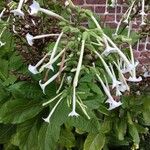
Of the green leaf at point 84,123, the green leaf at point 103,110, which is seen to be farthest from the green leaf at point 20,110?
the green leaf at point 103,110

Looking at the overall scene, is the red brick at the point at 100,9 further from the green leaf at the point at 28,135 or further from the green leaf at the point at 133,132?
the green leaf at the point at 28,135

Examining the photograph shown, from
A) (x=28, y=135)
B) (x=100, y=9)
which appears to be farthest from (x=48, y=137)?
(x=100, y=9)

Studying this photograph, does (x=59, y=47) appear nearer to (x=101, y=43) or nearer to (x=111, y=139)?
(x=101, y=43)

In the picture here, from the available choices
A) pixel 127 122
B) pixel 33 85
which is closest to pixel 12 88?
pixel 33 85

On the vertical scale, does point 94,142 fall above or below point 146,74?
below

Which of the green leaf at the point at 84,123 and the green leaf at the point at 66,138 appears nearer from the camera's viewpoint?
the green leaf at the point at 84,123

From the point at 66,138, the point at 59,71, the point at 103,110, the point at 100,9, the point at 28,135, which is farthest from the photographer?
the point at 100,9

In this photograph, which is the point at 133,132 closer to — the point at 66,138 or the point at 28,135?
the point at 66,138
